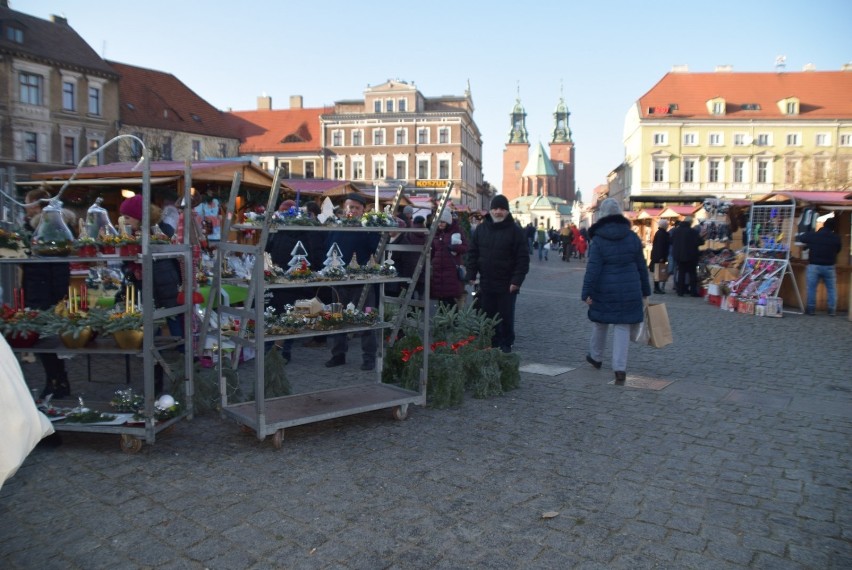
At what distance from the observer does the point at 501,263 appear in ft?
26.1

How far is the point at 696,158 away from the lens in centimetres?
6012

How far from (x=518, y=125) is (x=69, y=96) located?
330 feet

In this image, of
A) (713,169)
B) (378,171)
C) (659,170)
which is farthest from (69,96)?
(713,169)

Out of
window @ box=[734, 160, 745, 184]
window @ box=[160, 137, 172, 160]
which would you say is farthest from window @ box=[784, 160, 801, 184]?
window @ box=[160, 137, 172, 160]

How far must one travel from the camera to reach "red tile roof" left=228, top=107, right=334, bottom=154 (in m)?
68.5

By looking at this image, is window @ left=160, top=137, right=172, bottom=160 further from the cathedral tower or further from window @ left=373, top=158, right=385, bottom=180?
the cathedral tower

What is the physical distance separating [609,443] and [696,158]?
6077 centimetres

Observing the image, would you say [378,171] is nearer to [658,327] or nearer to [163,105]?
[163,105]

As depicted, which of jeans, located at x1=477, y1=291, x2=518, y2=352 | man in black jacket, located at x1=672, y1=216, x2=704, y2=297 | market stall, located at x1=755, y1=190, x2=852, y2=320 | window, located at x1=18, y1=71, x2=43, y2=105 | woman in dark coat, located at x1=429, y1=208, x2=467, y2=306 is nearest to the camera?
jeans, located at x1=477, y1=291, x2=518, y2=352

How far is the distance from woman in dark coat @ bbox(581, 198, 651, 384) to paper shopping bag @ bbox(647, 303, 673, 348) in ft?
0.56

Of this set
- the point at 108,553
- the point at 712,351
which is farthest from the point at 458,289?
the point at 108,553

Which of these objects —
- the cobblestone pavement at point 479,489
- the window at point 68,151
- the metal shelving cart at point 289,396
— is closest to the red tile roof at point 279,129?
the window at point 68,151

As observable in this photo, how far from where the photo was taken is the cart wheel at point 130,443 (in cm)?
482

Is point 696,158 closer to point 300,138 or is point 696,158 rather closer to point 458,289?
point 300,138
